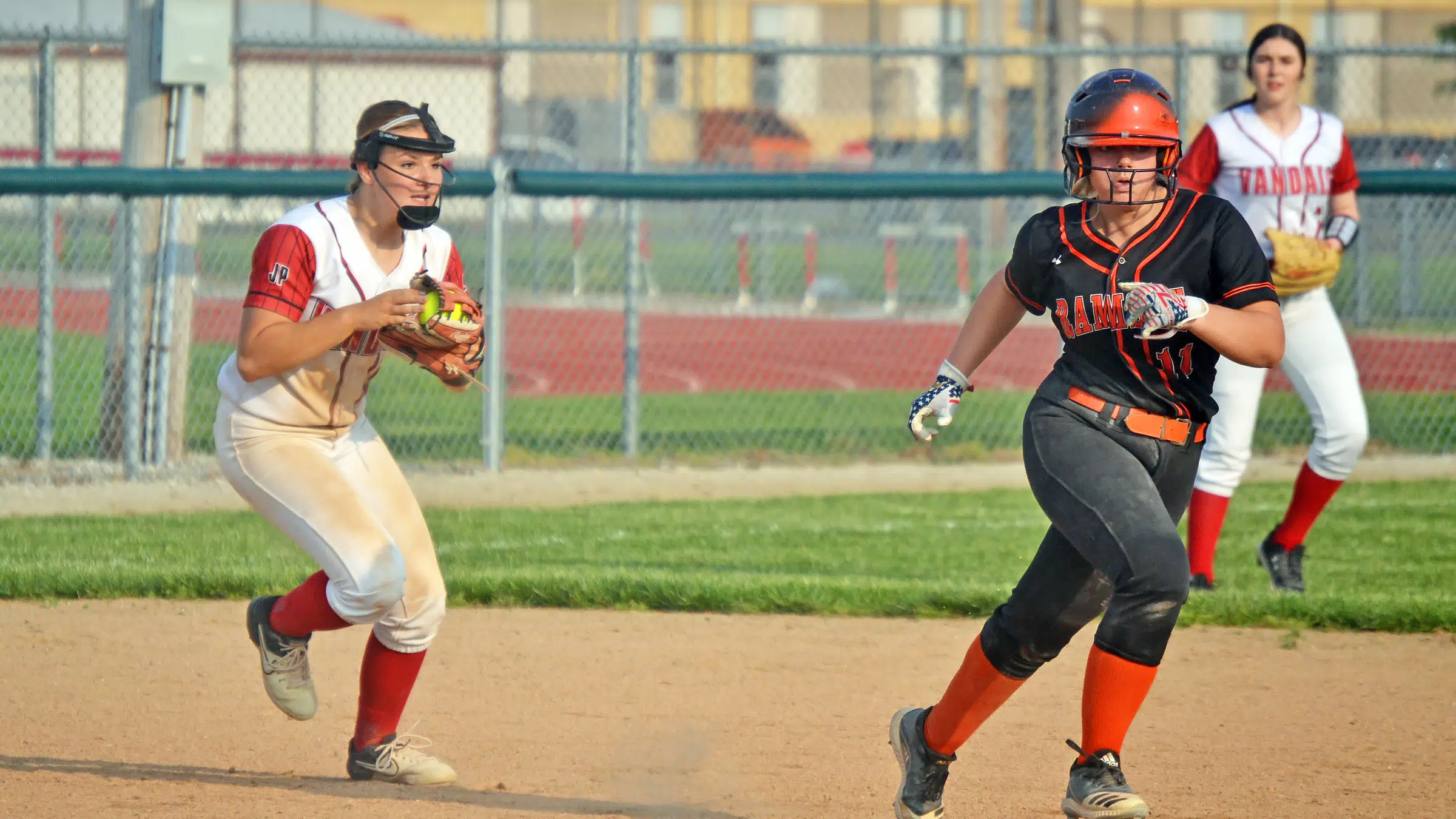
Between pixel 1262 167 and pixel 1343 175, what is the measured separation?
439 millimetres

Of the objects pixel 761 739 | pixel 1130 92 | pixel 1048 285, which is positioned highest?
pixel 1130 92

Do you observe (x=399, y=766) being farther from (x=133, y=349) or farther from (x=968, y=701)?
(x=133, y=349)

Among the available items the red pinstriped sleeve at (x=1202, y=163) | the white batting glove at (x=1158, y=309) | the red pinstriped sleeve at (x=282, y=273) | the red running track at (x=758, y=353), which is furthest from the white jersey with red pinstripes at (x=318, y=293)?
the red running track at (x=758, y=353)

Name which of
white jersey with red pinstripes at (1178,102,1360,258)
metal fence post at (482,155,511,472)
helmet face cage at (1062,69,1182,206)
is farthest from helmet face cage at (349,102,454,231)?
metal fence post at (482,155,511,472)

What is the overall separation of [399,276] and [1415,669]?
3805 millimetres

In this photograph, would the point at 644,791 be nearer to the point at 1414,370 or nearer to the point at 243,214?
the point at 1414,370

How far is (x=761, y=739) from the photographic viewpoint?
4.83 meters

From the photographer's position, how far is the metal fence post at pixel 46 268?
9.02 meters

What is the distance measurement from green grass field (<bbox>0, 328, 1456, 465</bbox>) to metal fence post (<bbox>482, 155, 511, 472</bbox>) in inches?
19.1

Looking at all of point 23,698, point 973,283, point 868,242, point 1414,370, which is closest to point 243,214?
point 868,242

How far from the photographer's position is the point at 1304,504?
6.50 m

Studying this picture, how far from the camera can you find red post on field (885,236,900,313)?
53.0 feet

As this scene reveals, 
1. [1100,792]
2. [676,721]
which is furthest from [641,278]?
[1100,792]

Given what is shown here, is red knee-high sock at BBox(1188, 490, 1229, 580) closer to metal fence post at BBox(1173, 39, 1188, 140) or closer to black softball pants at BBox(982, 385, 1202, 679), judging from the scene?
black softball pants at BBox(982, 385, 1202, 679)
